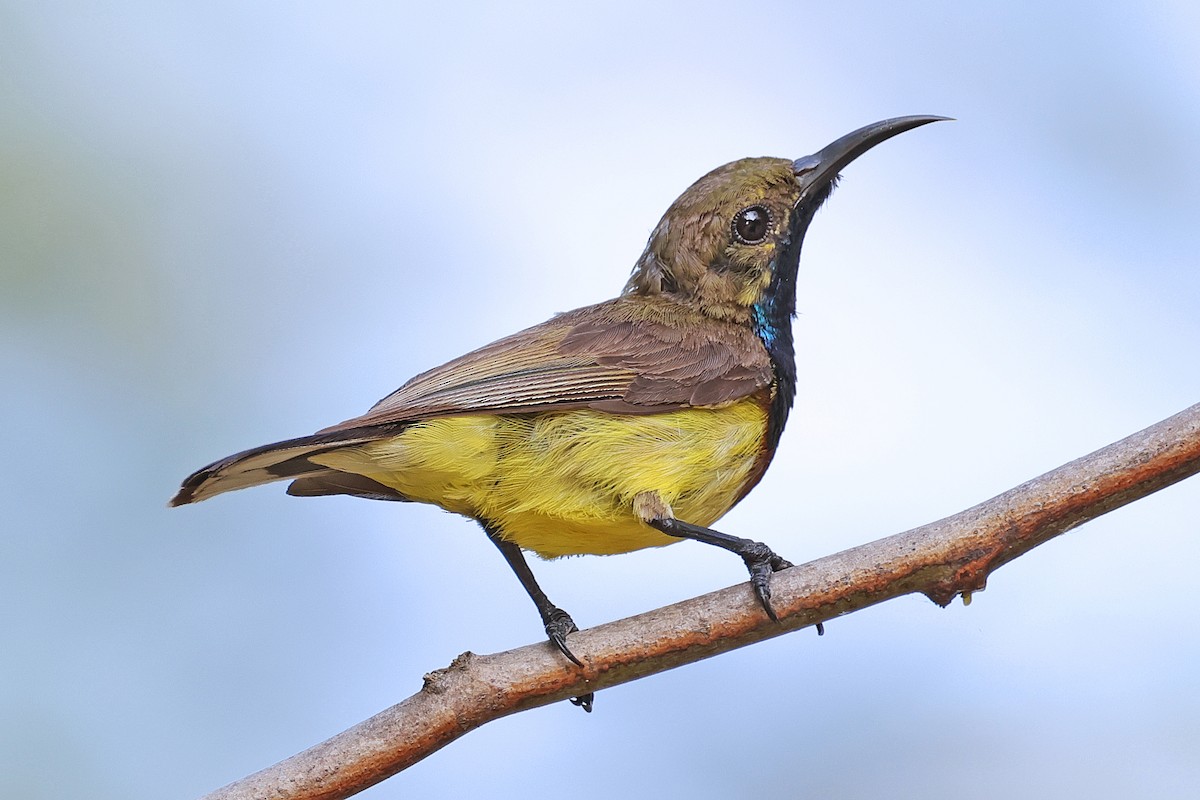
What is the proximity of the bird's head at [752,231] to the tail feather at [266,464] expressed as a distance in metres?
1.32

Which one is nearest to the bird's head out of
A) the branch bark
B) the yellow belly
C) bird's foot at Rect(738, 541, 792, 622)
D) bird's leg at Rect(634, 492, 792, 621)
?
the yellow belly

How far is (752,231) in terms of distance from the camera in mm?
4418

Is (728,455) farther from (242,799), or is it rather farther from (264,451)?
(242,799)

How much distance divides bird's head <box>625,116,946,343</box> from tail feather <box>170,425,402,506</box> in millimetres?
1319

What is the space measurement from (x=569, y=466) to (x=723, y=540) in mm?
512

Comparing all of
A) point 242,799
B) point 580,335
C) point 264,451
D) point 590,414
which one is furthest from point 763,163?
point 242,799

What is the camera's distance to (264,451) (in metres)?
3.44

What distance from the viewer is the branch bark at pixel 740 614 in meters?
3.17

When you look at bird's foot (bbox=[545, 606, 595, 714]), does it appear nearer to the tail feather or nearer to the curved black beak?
the tail feather

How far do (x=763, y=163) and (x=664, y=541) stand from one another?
1.51 m

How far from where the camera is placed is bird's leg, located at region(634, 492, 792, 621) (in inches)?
132

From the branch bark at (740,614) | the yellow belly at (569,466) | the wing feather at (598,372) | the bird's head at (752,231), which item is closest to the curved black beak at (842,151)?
the bird's head at (752,231)

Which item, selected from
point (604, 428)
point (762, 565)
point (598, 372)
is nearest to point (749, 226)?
point (598, 372)

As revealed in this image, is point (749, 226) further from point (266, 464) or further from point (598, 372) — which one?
point (266, 464)
